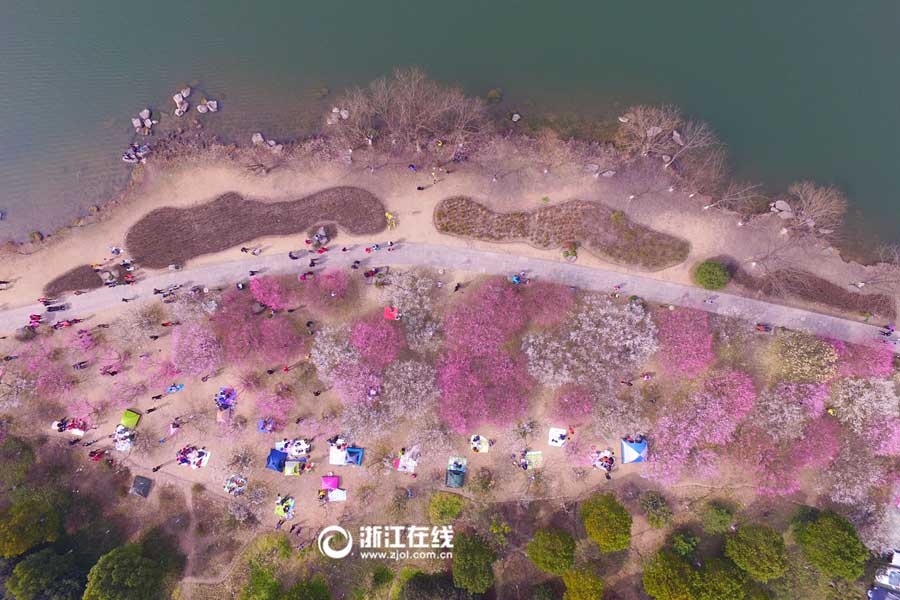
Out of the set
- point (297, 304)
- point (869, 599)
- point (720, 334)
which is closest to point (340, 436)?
point (297, 304)

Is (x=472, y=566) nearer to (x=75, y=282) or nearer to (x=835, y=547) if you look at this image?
(x=835, y=547)

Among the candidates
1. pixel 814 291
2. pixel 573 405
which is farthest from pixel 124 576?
pixel 814 291

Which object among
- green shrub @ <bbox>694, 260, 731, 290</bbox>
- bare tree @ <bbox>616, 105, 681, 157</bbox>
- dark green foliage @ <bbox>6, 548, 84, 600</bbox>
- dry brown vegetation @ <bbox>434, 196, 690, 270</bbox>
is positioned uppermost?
bare tree @ <bbox>616, 105, 681, 157</bbox>

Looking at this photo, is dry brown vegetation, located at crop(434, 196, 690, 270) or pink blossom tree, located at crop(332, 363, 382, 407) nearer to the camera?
pink blossom tree, located at crop(332, 363, 382, 407)

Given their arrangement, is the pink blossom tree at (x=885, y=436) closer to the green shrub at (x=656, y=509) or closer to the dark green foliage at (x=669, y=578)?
the green shrub at (x=656, y=509)

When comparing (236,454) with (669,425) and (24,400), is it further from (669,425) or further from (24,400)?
(669,425)

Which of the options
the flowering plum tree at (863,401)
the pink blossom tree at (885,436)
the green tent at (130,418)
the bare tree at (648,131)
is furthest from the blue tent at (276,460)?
the pink blossom tree at (885,436)

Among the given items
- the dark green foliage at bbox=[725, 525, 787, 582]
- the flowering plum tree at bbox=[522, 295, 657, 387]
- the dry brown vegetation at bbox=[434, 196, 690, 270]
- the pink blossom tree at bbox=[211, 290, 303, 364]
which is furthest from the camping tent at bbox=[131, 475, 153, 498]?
the dark green foliage at bbox=[725, 525, 787, 582]

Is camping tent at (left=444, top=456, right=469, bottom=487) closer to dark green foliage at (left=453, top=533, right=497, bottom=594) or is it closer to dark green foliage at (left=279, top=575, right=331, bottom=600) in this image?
dark green foliage at (left=453, top=533, right=497, bottom=594)
